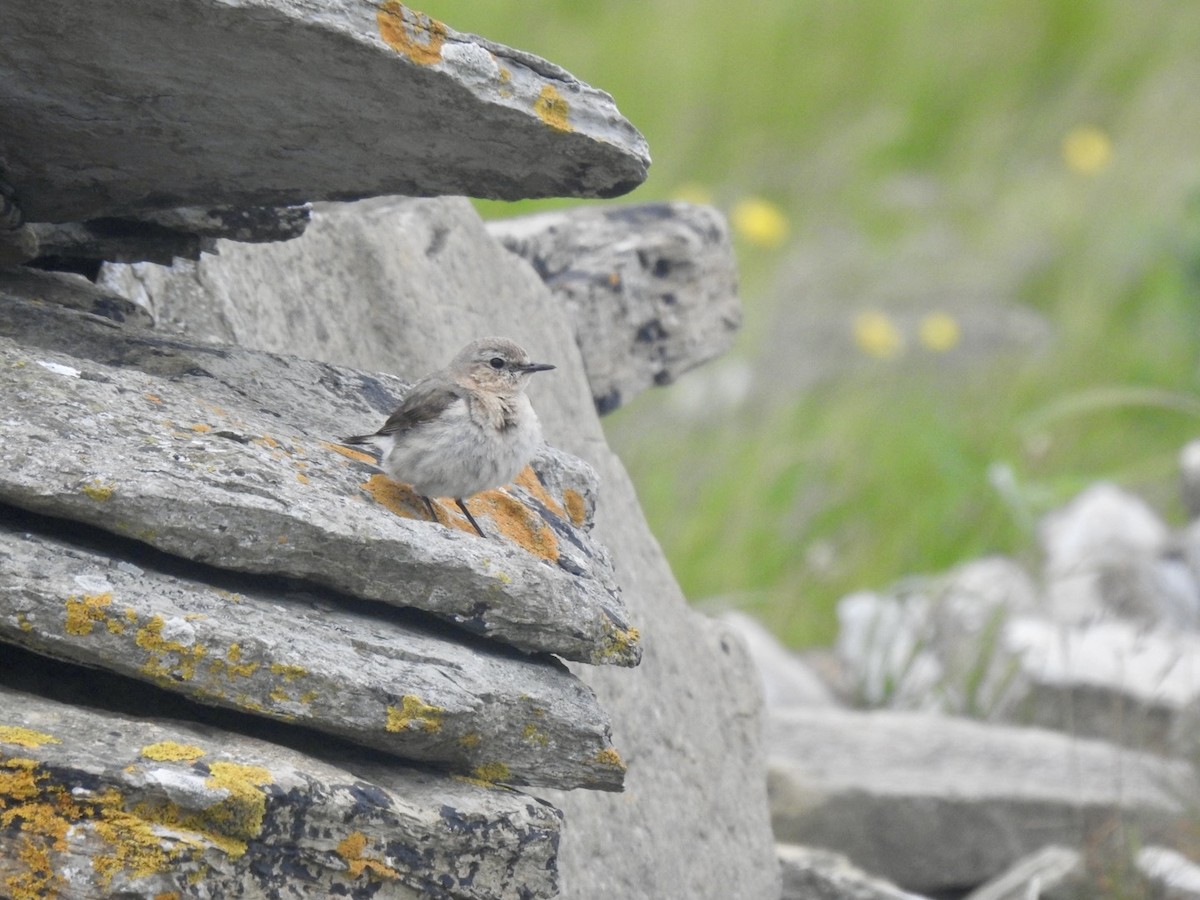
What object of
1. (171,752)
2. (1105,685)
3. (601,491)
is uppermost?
(1105,685)

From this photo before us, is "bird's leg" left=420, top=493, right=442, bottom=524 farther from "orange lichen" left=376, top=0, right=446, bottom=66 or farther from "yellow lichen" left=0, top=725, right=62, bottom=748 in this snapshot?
"yellow lichen" left=0, top=725, right=62, bottom=748

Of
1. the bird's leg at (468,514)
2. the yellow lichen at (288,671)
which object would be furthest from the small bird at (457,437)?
the yellow lichen at (288,671)

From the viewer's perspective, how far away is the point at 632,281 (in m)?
6.94

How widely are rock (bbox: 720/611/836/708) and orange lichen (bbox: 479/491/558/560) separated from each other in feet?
15.8

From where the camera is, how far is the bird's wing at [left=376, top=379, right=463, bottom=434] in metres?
4.68

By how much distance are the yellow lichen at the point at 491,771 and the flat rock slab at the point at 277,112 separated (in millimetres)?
1558

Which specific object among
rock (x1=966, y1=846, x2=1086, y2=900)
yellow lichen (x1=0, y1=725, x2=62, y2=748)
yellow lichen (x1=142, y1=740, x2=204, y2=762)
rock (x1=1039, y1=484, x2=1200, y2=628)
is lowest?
yellow lichen (x1=0, y1=725, x2=62, y2=748)

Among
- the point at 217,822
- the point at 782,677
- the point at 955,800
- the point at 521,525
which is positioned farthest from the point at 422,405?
the point at 782,677

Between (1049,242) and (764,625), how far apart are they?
853 centimetres

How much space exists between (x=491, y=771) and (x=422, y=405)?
1.27 m

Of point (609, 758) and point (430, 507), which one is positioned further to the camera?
point (430, 507)

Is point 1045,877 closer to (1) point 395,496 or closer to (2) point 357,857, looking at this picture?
(1) point 395,496

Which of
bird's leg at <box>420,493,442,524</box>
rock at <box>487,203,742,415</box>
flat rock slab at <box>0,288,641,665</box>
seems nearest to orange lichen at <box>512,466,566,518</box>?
flat rock slab at <box>0,288,641,665</box>

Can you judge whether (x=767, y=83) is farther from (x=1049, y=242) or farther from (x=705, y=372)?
(x=705, y=372)
